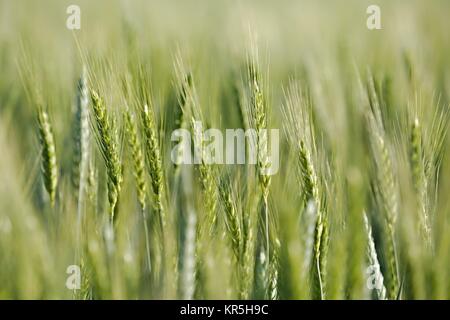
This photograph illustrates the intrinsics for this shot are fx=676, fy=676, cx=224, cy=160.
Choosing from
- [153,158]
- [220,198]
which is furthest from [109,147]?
[220,198]

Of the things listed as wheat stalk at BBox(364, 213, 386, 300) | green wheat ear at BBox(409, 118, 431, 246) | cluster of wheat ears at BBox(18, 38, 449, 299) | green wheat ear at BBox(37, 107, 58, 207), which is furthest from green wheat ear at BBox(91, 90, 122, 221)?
green wheat ear at BBox(409, 118, 431, 246)

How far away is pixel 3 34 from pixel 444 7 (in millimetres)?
1630

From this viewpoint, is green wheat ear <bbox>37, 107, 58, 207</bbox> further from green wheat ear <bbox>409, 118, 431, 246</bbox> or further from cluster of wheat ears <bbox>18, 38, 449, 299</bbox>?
green wheat ear <bbox>409, 118, 431, 246</bbox>

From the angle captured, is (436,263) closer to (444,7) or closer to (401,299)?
(401,299)

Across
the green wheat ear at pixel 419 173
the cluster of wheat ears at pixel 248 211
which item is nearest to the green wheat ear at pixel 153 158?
the cluster of wheat ears at pixel 248 211

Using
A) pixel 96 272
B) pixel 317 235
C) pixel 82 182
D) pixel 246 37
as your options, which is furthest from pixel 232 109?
pixel 96 272

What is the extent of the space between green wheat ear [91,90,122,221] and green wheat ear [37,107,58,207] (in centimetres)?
12

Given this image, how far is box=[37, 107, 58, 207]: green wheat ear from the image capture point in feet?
4.64

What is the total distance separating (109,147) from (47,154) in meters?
0.16

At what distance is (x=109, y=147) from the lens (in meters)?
1.35

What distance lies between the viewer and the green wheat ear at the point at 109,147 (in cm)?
135

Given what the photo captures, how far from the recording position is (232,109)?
189 centimetres

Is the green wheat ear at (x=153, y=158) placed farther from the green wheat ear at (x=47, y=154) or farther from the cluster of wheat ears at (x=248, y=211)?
the green wheat ear at (x=47, y=154)

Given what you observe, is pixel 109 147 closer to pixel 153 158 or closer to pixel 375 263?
pixel 153 158
